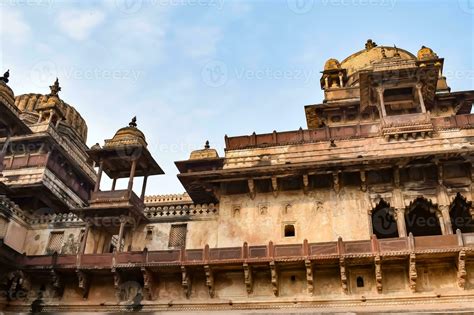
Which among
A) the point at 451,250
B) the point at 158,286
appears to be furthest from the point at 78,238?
the point at 451,250

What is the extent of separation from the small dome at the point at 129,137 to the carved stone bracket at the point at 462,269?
12.5 meters

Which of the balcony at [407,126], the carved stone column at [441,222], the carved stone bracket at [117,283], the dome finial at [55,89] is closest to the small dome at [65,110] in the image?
the dome finial at [55,89]

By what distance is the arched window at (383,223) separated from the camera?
16875 mm

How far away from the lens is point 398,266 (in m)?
14.9

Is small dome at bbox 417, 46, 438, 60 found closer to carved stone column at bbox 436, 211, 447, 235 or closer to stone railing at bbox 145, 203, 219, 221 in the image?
carved stone column at bbox 436, 211, 447, 235

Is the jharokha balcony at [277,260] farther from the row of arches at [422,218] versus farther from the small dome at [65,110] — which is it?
the small dome at [65,110]

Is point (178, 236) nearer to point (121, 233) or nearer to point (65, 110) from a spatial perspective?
point (121, 233)

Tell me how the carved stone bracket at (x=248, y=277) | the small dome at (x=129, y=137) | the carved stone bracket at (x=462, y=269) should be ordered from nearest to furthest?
1. the carved stone bracket at (x=462, y=269)
2. the carved stone bracket at (x=248, y=277)
3. the small dome at (x=129, y=137)

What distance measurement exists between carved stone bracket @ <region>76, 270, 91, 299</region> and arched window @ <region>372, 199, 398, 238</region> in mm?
10605

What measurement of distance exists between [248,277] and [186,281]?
84.2 inches

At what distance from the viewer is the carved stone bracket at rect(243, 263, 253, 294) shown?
49.4ft

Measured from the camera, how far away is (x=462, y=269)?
1390cm

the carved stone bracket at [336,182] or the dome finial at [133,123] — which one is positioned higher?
the dome finial at [133,123]

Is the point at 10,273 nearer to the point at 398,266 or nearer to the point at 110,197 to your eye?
the point at 110,197
